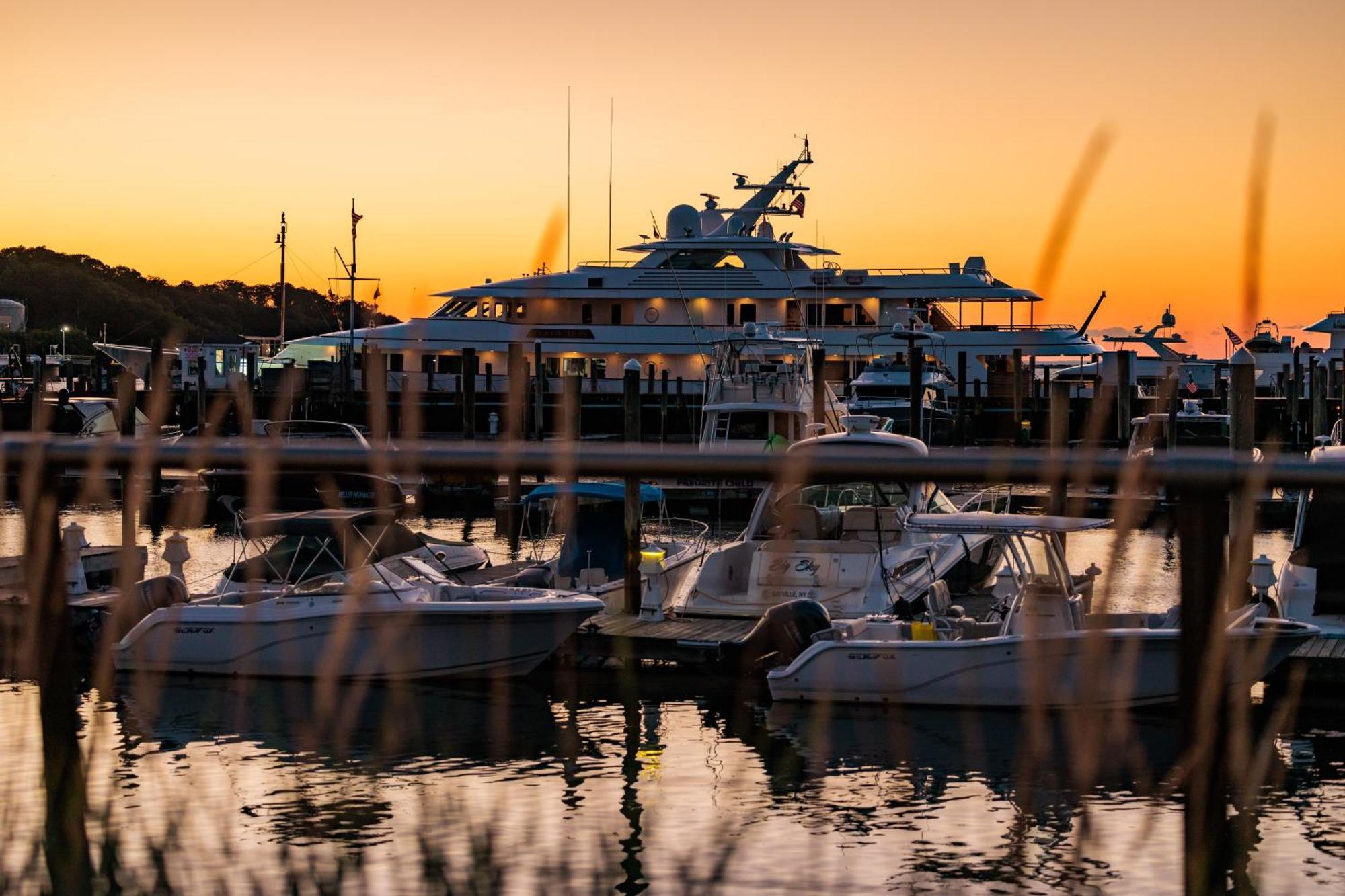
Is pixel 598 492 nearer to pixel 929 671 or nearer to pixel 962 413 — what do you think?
pixel 929 671

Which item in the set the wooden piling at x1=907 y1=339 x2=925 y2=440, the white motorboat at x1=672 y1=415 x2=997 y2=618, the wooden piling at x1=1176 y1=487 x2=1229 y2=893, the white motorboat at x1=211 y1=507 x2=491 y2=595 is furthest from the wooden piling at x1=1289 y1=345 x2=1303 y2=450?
the wooden piling at x1=1176 y1=487 x2=1229 y2=893

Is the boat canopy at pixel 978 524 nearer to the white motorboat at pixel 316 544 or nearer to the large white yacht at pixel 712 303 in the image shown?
the white motorboat at pixel 316 544

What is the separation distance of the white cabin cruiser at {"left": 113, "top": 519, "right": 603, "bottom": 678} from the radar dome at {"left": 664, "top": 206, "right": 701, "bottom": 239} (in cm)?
4726

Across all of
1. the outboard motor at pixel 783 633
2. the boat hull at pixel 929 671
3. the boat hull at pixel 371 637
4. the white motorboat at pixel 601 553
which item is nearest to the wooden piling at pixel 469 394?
the white motorboat at pixel 601 553

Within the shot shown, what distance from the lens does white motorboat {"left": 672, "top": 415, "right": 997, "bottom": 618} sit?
667 inches

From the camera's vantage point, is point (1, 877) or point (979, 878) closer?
point (1, 877)

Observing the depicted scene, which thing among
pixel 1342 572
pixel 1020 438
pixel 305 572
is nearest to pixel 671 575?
pixel 305 572

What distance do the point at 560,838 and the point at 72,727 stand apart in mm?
1379

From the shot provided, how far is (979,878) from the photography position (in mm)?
9945

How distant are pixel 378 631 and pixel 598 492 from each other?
5655mm

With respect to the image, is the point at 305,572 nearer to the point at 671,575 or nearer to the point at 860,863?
the point at 671,575

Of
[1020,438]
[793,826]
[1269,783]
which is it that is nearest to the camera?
[793,826]

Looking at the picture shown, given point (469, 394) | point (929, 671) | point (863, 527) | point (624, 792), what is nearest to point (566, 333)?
point (469, 394)

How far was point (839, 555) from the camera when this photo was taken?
17.4 metres
